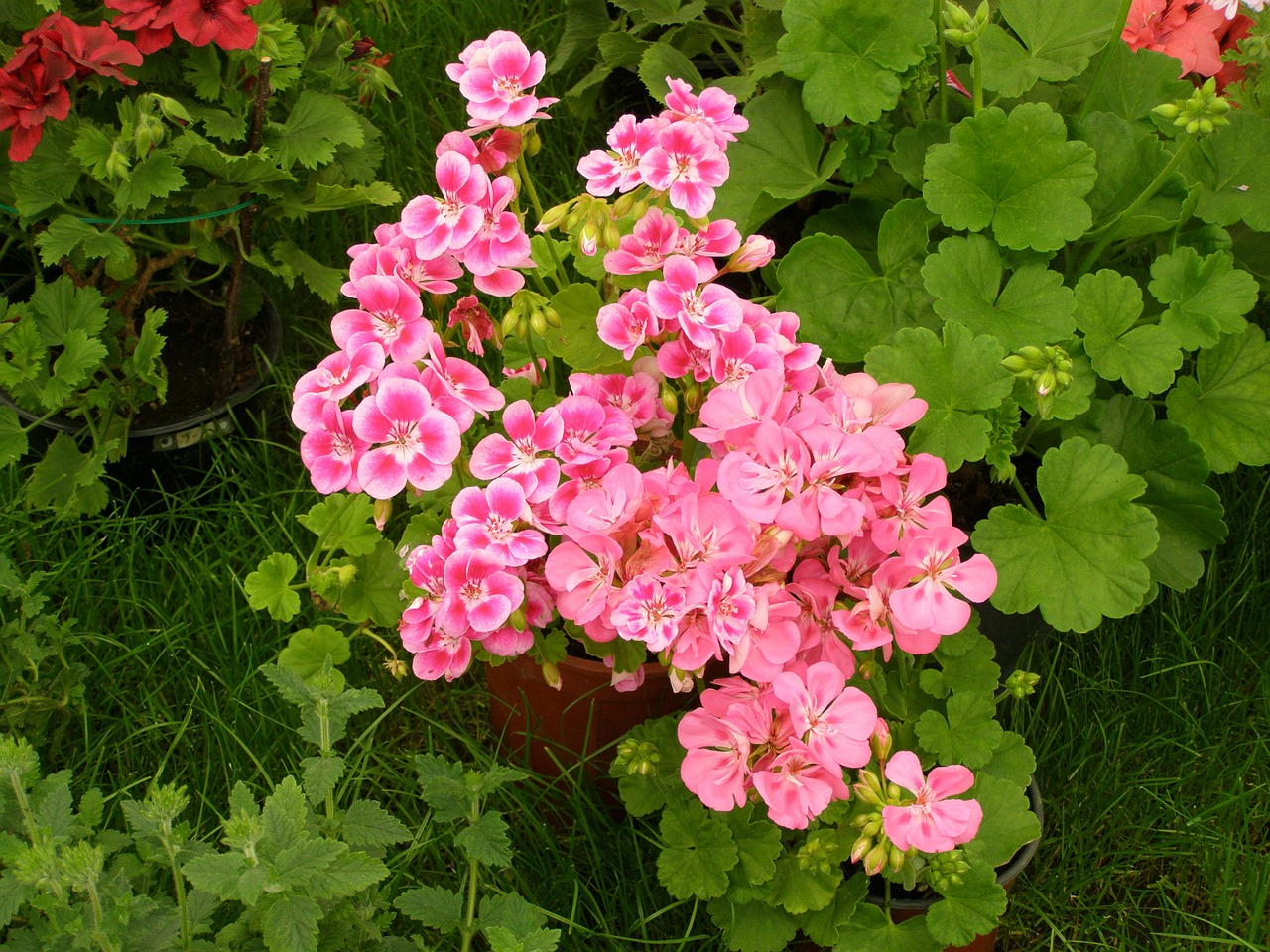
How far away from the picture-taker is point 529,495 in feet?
4.51

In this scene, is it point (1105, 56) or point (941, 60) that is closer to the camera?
point (1105, 56)

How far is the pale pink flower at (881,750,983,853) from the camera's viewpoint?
130 centimetres

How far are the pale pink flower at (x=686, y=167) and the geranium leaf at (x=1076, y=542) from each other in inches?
22.6

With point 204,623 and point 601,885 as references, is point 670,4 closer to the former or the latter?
point 204,623

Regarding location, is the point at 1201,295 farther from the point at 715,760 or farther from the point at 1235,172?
the point at 715,760

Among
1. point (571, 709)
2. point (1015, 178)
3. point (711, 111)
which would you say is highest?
point (711, 111)

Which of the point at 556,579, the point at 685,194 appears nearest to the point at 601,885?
the point at 556,579

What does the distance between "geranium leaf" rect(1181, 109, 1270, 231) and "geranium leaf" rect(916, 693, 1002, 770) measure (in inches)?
33.6

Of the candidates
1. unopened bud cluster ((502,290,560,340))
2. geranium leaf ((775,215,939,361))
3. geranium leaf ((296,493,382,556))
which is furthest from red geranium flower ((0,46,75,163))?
geranium leaf ((775,215,939,361))

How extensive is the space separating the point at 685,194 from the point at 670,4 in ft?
3.96

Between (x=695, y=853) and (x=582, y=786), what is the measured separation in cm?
42

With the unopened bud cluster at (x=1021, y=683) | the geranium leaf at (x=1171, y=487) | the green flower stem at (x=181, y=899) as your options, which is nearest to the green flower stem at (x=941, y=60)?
the geranium leaf at (x=1171, y=487)

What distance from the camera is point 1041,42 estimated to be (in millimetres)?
1966

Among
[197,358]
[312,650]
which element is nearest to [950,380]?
[312,650]
